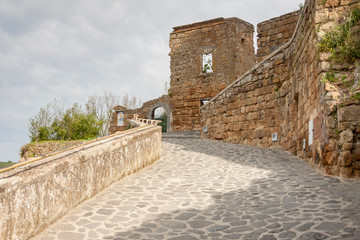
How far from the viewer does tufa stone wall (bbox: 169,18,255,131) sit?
19.0 m

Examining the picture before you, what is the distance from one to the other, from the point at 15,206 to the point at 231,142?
29.6 ft

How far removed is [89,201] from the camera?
5.07 meters

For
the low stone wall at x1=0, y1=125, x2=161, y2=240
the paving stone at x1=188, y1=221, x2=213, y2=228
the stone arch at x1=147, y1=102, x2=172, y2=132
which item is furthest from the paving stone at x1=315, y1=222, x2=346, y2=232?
the stone arch at x1=147, y1=102, x2=172, y2=132

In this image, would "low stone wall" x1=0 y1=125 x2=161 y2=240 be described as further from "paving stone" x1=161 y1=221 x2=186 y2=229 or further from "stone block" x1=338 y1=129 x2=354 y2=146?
"stone block" x1=338 y1=129 x2=354 y2=146

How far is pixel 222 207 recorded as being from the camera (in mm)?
4844

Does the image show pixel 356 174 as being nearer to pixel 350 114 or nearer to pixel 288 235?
pixel 350 114

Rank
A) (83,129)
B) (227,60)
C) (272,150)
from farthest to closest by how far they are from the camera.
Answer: (83,129)
(227,60)
(272,150)

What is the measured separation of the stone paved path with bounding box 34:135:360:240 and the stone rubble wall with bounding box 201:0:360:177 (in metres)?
0.51

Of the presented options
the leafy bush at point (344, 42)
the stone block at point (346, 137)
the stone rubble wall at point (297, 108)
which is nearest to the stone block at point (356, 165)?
the stone rubble wall at point (297, 108)

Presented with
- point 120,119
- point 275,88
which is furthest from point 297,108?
point 120,119

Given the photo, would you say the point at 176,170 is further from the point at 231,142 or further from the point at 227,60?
the point at 227,60

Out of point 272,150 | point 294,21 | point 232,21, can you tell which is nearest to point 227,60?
point 232,21

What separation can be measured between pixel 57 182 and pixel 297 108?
643 cm

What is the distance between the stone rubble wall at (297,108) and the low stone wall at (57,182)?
3.71m
